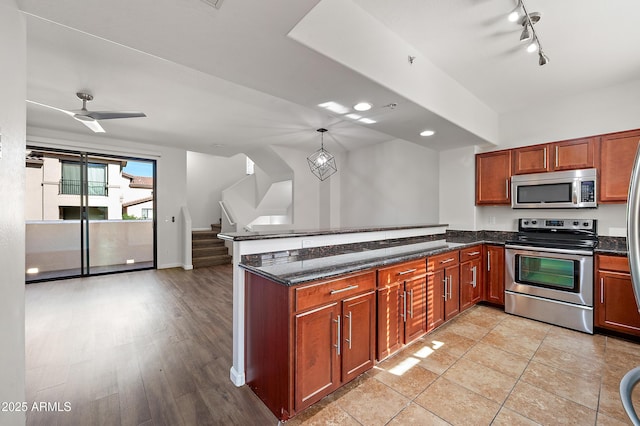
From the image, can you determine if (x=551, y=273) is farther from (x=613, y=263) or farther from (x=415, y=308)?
(x=415, y=308)

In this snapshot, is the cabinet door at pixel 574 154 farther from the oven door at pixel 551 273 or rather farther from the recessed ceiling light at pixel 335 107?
the recessed ceiling light at pixel 335 107

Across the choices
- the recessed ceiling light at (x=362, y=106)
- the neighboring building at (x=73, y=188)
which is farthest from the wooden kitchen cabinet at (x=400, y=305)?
the neighboring building at (x=73, y=188)

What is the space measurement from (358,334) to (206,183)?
8209 millimetres

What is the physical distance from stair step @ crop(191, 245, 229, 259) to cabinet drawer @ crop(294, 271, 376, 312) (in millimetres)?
5306

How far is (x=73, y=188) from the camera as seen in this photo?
507 cm

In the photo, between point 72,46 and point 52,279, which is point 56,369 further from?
point 52,279

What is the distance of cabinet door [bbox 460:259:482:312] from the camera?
3207 millimetres

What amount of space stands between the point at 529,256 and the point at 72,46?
16.6 feet

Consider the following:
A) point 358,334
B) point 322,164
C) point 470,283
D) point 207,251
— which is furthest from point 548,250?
point 207,251

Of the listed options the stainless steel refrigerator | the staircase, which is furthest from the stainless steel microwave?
the staircase

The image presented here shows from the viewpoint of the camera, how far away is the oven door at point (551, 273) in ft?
9.20

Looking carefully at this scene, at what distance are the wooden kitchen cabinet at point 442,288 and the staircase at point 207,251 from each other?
492 cm

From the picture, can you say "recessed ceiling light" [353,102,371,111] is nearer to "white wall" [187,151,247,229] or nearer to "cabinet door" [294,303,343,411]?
"cabinet door" [294,303,343,411]

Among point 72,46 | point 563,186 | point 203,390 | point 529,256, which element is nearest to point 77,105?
point 72,46
